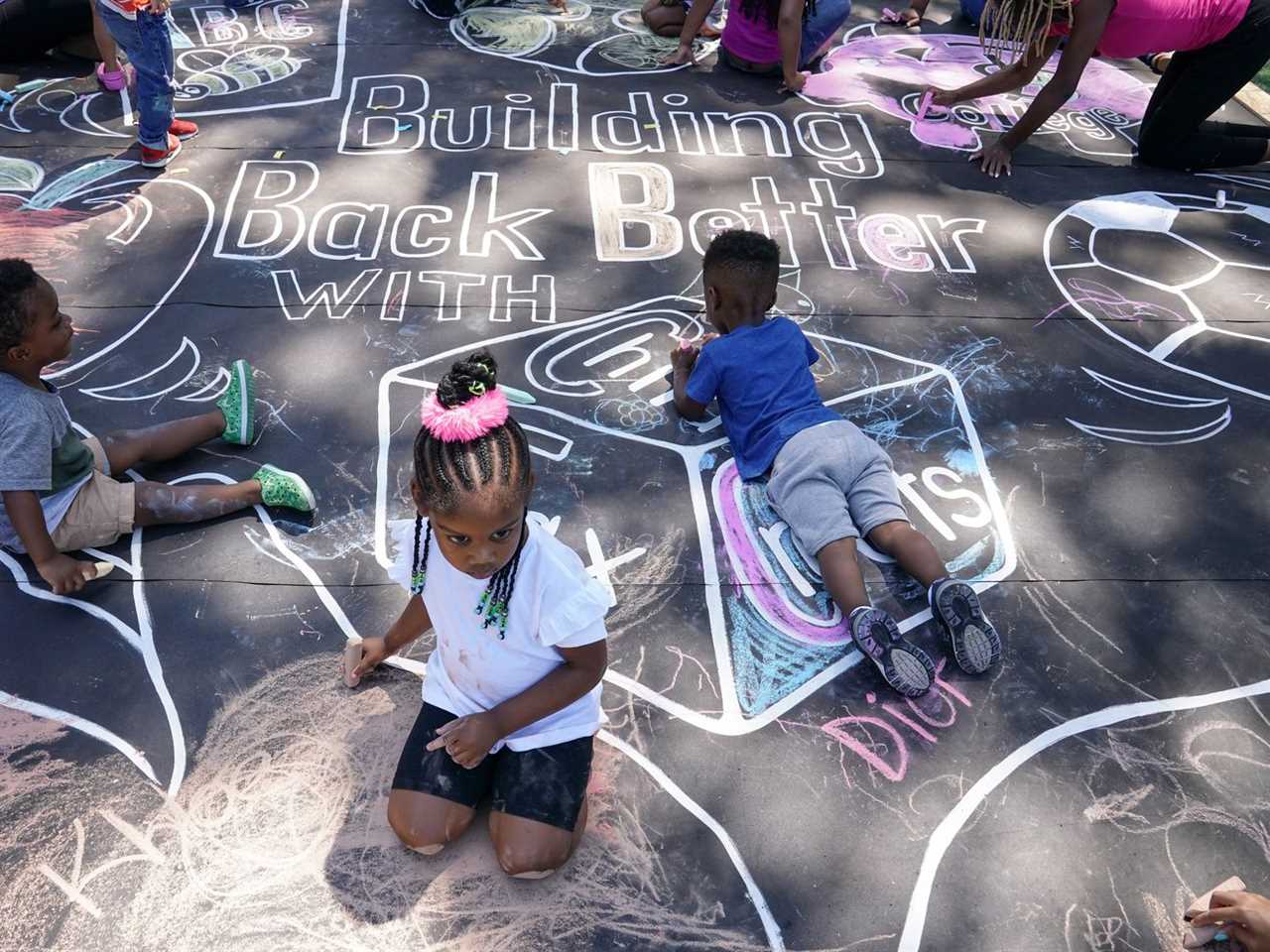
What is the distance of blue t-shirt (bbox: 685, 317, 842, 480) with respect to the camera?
3.09 m

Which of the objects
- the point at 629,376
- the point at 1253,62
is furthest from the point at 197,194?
the point at 1253,62

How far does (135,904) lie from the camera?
83.3 inches

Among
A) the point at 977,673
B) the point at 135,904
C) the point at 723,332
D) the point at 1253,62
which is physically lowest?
the point at 135,904

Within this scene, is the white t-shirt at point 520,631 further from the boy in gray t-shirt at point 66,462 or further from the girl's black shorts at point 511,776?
the boy in gray t-shirt at point 66,462

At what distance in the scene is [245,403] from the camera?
3.12m

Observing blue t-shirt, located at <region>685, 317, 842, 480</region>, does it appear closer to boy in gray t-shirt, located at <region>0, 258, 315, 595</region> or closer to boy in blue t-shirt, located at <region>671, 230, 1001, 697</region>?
boy in blue t-shirt, located at <region>671, 230, 1001, 697</region>

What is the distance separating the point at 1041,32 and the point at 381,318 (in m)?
Result: 3.26

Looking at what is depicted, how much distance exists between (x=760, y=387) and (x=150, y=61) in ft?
10.7

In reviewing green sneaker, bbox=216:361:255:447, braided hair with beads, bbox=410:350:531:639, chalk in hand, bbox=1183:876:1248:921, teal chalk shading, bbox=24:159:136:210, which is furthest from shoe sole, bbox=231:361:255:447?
chalk in hand, bbox=1183:876:1248:921

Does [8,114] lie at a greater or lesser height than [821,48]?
lesser

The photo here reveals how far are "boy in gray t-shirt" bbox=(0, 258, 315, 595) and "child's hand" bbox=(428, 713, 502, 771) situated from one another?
3.91 ft

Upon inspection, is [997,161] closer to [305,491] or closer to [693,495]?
[693,495]

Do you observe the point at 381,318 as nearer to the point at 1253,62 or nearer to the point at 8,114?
the point at 8,114

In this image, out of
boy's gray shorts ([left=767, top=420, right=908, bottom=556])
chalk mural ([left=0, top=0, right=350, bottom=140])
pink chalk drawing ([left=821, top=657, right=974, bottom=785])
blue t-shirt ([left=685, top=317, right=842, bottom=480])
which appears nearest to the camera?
pink chalk drawing ([left=821, top=657, right=974, bottom=785])
